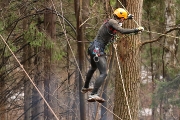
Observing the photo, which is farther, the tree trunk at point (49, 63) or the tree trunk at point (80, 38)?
the tree trunk at point (49, 63)

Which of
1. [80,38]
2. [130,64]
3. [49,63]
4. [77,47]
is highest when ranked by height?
[80,38]

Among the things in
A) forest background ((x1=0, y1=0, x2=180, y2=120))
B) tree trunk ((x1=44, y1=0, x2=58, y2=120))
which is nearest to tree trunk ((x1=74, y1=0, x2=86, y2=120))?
forest background ((x1=0, y1=0, x2=180, y2=120))

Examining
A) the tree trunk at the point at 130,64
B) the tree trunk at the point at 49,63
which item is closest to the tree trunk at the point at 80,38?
the tree trunk at the point at 49,63

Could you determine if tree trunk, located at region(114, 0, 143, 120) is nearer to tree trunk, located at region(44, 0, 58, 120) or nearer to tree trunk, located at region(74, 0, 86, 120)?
tree trunk, located at region(74, 0, 86, 120)

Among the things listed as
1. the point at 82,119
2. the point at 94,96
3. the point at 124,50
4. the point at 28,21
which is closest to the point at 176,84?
the point at 82,119

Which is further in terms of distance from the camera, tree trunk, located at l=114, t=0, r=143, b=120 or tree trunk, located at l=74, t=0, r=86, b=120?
tree trunk, located at l=74, t=0, r=86, b=120

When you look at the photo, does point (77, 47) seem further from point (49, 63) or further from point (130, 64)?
point (130, 64)

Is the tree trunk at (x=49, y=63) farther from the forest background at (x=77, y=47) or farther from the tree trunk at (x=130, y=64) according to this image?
the tree trunk at (x=130, y=64)

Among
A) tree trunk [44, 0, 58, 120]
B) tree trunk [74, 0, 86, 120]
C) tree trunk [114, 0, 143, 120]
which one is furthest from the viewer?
tree trunk [44, 0, 58, 120]

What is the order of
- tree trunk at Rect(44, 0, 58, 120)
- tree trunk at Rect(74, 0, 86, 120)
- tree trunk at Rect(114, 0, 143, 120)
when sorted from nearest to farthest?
1. tree trunk at Rect(114, 0, 143, 120)
2. tree trunk at Rect(74, 0, 86, 120)
3. tree trunk at Rect(44, 0, 58, 120)

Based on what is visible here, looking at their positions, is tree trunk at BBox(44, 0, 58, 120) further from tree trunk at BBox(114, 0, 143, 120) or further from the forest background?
tree trunk at BBox(114, 0, 143, 120)

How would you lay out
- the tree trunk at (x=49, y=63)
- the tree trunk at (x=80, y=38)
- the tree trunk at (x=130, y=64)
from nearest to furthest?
the tree trunk at (x=130, y=64), the tree trunk at (x=80, y=38), the tree trunk at (x=49, y=63)

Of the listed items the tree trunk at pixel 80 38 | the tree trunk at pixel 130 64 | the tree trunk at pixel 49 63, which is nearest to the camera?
the tree trunk at pixel 130 64

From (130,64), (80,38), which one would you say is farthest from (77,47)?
(130,64)
